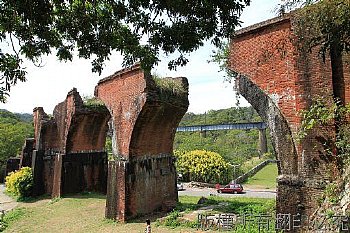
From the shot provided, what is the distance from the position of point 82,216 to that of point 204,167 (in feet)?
45.1

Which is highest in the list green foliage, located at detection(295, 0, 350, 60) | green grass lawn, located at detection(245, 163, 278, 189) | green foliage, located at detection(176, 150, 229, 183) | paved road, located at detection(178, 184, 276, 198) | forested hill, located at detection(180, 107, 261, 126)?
forested hill, located at detection(180, 107, 261, 126)

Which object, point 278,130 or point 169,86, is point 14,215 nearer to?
point 169,86

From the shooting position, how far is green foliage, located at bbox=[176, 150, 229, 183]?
23.7 meters

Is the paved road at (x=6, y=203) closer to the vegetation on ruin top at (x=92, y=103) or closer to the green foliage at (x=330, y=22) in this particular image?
the vegetation on ruin top at (x=92, y=103)

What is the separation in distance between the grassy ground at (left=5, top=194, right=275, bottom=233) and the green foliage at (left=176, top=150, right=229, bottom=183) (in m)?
10.7

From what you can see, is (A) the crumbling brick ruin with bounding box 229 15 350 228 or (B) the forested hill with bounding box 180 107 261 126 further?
(B) the forested hill with bounding box 180 107 261 126

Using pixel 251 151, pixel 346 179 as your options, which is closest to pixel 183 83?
pixel 346 179

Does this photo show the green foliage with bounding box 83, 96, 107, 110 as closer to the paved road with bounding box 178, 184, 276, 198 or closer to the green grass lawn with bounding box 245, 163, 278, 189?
the paved road with bounding box 178, 184, 276, 198

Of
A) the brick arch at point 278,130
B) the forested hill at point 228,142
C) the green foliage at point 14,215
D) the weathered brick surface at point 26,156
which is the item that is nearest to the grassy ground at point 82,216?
the green foliage at point 14,215

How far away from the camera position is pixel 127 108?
1038cm

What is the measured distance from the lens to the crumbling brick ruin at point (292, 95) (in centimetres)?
556

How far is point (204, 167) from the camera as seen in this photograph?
77.9ft

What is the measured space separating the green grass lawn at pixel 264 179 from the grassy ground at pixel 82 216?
11.9 metres

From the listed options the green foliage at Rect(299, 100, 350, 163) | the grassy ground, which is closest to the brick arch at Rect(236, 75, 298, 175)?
the green foliage at Rect(299, 100, 350, 163)
